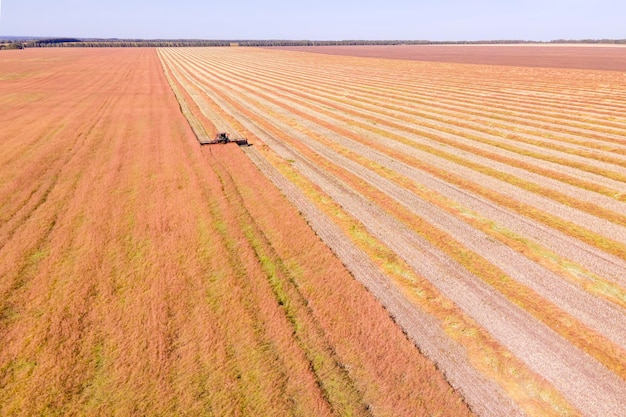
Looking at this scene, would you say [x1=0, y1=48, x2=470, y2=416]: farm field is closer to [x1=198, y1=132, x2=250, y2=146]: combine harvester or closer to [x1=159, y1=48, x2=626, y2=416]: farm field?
[x1=159, y1=48, x2=626, y2=416]: farm field

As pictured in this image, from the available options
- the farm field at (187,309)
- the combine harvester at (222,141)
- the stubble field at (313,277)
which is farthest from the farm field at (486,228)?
the combine harvester at (222,141)

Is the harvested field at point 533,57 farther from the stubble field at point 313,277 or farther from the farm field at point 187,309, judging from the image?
the farm field at point 187,309

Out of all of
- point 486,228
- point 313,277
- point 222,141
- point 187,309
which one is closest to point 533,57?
point 222,141

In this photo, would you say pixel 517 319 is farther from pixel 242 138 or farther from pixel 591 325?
pixel 242 138

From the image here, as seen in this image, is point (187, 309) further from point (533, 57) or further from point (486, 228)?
point (533, 57)

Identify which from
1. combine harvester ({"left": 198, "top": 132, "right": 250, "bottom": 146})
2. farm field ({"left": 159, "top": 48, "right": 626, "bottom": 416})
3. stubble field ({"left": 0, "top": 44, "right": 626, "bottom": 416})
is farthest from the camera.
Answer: combine harvester ({"left": 198, "top": 132, "right": 250, "bottom": 146})

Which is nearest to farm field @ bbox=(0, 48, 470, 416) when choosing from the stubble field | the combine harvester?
the stubble field
